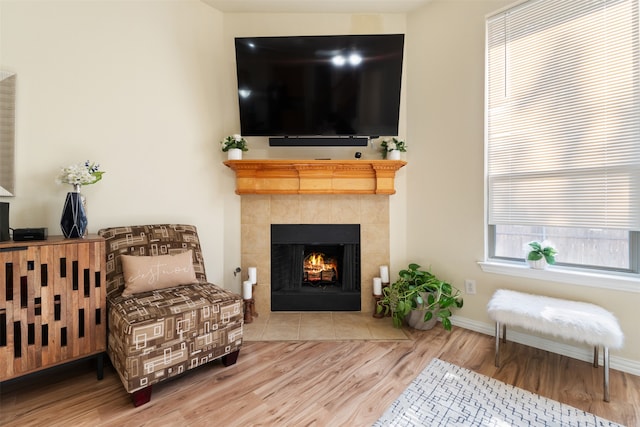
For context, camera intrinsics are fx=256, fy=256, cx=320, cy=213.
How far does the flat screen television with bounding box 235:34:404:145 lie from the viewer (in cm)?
230

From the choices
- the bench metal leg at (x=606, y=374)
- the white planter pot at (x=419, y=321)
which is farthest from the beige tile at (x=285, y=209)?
the bench metal leg at (x=606, y=374)

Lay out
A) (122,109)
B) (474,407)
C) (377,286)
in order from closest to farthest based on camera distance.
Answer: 1. (474,407)
2. (122,109)
3. (377,286)

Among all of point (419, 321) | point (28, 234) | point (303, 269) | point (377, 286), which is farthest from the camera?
point (303, 269)

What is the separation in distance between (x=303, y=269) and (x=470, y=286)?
5.15 feet

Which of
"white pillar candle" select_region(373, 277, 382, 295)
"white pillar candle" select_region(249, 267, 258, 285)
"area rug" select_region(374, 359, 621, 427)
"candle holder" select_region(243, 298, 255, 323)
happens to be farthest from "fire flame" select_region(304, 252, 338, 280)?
"area rug" select_region(374, 359, 621, 427)

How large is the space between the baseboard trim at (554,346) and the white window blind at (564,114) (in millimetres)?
858

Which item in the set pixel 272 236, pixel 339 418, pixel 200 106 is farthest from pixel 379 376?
pixel 200 106

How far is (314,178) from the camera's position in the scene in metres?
2.44

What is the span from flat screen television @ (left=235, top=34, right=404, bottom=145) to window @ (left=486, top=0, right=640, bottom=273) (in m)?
0.86

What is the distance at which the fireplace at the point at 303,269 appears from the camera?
102 inches

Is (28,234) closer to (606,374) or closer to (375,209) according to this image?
(375,209)

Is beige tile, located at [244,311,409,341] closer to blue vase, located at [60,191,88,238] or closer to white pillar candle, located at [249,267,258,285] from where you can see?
white pillar candle, located at [249,267,258,285]

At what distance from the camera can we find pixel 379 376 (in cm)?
162

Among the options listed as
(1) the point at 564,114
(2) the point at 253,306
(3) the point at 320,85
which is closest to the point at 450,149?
(1) the point at 564,114
